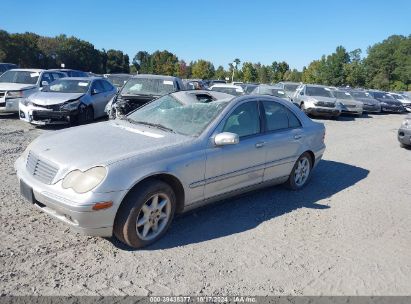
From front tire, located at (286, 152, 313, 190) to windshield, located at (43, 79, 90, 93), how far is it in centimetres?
746

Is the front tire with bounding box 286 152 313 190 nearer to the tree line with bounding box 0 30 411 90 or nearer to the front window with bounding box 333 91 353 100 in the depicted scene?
the front window with bounding box 333 91 353 100

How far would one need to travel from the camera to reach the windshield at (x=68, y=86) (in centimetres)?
1100

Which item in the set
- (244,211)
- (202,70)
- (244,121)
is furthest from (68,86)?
(202,70)

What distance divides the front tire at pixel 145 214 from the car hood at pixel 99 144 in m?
0.38

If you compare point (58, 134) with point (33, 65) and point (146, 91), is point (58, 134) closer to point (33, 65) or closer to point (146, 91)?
point (146, 91)

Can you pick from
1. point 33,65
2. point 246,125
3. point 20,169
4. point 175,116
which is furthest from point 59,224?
point 33,65

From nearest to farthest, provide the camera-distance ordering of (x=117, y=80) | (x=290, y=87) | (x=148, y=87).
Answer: (x=148, y=87), (x=117, y=80), (x=290, y=87)

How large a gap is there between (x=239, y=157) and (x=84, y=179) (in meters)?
1.95

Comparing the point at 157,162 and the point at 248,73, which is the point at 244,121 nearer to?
the point at 157,162

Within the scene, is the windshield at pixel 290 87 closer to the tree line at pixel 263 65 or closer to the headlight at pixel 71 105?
the headlight at pixel 71 105

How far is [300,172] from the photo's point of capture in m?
6.02

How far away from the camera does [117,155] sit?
142 inches

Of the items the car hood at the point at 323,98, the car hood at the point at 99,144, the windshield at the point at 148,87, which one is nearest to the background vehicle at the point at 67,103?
the windshield at the point at 148,87

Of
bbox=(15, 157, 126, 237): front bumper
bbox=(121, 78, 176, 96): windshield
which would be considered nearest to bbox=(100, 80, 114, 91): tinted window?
bbox=(121, 78, 176, 96): windshield
